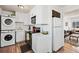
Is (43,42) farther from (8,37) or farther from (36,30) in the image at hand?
(8,37)

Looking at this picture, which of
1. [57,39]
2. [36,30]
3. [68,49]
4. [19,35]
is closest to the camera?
[68,49]

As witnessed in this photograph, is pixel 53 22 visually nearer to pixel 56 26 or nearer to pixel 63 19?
pixel 56 26

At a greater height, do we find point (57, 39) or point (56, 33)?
point (56, 33)

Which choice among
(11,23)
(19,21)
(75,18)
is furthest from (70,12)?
(11,23)

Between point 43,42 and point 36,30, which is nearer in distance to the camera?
point 43,42

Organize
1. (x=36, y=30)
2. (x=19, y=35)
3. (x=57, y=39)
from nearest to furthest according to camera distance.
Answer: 1. (x=19, y=35)
2. (x=57, y=39)
3. (x=36, y=30)

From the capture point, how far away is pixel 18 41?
1.43m

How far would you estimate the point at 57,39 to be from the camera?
1.56 m

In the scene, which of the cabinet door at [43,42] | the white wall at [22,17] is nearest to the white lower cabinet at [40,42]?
the cabinet door at [43,42]

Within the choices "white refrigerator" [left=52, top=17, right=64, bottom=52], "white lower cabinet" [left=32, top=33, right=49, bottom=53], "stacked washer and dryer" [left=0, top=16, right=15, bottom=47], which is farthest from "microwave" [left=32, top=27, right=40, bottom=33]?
"stacked washer and dryer" [left=0, top=16, right=15, bottom=47]

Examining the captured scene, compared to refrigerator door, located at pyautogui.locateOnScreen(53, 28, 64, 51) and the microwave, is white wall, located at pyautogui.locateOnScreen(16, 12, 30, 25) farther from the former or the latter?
refrigerator door, located at pyautogui.locateOnScreen(53, 28, 64, 51)

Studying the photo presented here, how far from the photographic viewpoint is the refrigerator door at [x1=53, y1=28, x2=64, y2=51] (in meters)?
1.41

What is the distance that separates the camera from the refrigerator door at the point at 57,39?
141 centimetres

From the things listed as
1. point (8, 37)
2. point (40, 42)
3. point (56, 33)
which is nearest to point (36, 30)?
point (40, 42)
